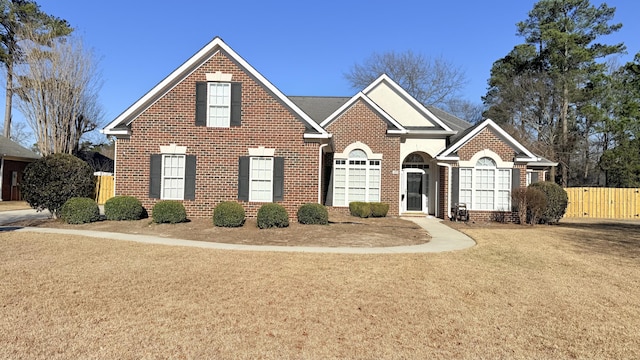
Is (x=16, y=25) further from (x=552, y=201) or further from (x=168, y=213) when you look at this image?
(x=552, y=201)

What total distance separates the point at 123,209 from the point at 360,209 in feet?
31.4

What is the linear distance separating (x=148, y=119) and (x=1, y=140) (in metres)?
20.5

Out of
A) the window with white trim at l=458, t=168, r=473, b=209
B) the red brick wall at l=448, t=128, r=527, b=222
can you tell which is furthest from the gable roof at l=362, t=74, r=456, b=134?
the window with white trim at l=458, t=168, r=473, b=209

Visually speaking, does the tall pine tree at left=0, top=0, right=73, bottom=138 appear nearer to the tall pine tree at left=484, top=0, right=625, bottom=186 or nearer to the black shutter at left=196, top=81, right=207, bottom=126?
the black shutter at left=196, top=81, right=207, bottom=126

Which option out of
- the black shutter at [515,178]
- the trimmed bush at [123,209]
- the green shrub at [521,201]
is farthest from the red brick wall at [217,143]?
the black shutter at [515,178]

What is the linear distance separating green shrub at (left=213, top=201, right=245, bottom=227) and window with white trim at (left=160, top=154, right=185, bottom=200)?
250cm

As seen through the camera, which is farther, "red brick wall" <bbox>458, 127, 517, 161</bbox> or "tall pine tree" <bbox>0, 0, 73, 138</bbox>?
"tall pine tree" <bbox>0, 0, 73, 138</bbox>

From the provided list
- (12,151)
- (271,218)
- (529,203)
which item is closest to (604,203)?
(529,203)

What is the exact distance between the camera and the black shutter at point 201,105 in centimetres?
1487

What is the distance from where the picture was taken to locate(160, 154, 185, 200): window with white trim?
14844 mm

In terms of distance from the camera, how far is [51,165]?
1417 cm

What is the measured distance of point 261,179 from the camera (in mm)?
14859

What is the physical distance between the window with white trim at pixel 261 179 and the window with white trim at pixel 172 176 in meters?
2.68

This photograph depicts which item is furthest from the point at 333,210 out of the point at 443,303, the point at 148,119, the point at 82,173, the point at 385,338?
the point at 385,338
